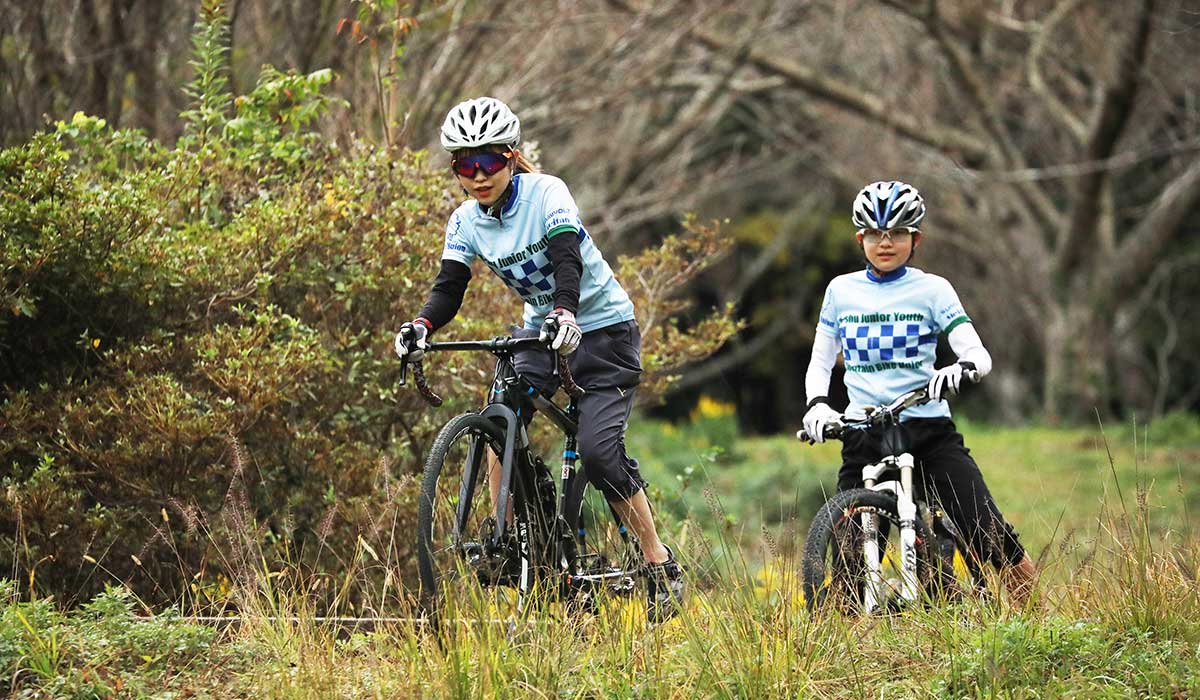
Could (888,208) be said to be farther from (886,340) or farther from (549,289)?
(549,289)

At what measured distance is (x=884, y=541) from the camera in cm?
561

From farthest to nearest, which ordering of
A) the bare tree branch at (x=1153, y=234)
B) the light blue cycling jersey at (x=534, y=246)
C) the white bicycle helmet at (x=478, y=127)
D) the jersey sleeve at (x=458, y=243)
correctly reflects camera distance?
the bare tree branch at (x=1153, y=234) < the jersey sleeve at (x=458, y=243) < the light blue cycling jersey at (x=534, y=246) < the white bicycle helmet at (x=478, y=127)

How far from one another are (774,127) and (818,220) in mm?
7120

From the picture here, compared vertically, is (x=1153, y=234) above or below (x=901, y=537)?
above

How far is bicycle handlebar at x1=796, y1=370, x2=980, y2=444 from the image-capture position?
563 cm

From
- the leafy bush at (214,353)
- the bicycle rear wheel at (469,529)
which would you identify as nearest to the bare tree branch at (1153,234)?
the leafy bush at (214,353)

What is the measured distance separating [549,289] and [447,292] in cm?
39

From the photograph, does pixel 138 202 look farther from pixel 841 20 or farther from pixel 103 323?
pixel 841 20

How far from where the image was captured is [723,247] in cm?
820

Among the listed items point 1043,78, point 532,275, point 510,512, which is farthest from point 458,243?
point 1043,78

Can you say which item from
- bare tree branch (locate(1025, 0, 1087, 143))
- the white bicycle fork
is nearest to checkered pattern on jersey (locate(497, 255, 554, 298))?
the white bicycle fork

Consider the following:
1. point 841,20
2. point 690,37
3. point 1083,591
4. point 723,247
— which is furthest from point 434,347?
point 841,20

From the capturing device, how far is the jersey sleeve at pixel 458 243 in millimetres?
5707

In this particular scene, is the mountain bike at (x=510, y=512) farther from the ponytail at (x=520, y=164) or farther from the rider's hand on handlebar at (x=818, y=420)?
the rider's hand on handlebar at (x=818, y=420)
